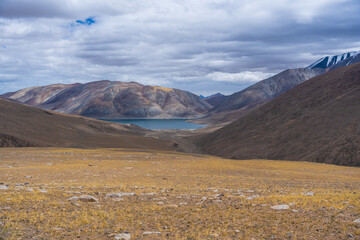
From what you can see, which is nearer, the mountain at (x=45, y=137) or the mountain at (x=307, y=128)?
the mountain at (x=307, y=128)

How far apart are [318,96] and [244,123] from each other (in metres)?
25.0

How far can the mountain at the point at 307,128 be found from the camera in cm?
5334

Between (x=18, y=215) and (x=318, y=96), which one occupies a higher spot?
(x=318, y=96)

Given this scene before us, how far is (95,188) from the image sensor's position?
626 inches

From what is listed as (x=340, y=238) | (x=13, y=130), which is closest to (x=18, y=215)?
(x=340, y=238)

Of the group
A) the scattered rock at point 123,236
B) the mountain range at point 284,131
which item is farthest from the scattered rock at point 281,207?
the mountain range at point 284,131

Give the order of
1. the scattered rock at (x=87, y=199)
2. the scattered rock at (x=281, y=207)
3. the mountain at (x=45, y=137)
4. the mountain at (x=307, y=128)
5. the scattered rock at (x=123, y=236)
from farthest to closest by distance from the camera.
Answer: the mountain at (x=45, y=137) < the mountain at (x=307, y=128) < the scattered rock at (x=87, y=199) < the scattered rock at (x=281, y=207) < the scattered rock at (x=123, y=236)

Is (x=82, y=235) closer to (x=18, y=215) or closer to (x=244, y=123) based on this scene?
(x=18, y=215)

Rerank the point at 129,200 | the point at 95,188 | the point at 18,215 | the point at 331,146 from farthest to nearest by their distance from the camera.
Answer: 1. the point at 331,146
2. the point at 95,188
3. the point at 129,200
4. the point at 18,215

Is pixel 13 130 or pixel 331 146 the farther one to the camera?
pixel 13 130

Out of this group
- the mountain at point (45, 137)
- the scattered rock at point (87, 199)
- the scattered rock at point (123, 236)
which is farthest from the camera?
the mountain at point (45, 137)

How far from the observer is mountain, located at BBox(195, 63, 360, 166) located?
53.3 metres

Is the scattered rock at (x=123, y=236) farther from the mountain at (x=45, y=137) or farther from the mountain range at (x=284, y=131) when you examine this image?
the mountain at (x=45, y=137)

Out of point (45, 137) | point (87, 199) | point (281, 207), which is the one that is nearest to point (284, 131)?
point (45, 137)
